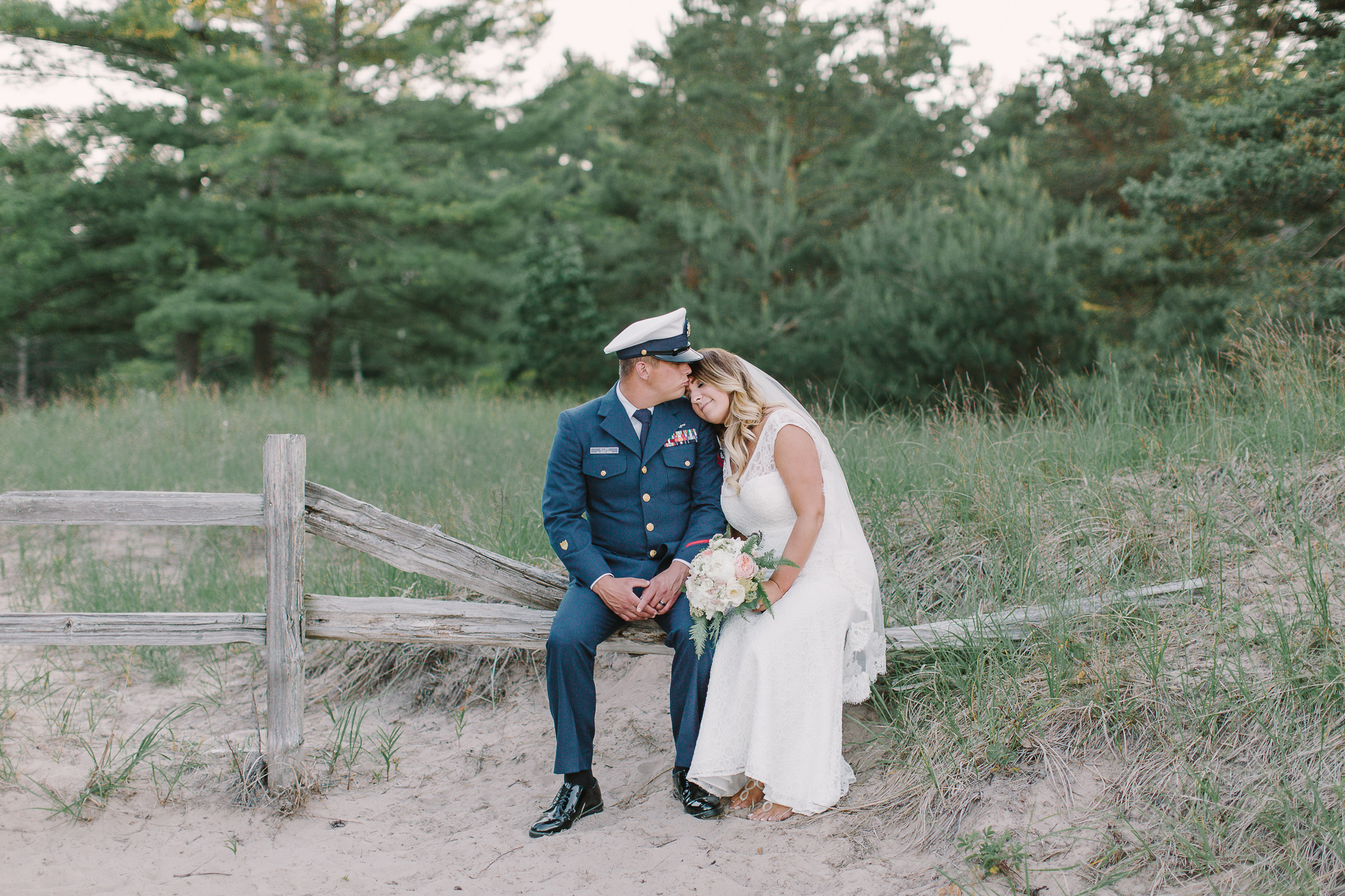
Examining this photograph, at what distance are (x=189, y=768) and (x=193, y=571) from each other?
2.74 meters

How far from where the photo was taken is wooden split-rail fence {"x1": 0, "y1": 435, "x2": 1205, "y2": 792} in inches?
149

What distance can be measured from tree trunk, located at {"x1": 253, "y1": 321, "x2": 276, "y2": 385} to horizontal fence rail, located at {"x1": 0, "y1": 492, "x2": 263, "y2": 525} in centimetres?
Answer: 1793

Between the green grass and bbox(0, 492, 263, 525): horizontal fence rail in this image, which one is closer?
the green grass

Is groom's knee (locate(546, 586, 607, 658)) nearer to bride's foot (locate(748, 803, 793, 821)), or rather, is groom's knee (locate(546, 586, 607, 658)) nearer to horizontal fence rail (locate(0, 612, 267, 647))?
bride's foot (locate(748, 803, 793, 821))

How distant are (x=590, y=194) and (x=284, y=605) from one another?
64.2ft

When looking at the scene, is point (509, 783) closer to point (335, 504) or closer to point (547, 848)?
point (547, 848)

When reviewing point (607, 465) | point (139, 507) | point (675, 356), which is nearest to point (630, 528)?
point (607, 465)

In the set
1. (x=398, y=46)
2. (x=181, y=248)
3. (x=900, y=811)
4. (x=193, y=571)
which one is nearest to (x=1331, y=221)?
(x=900, y=811)

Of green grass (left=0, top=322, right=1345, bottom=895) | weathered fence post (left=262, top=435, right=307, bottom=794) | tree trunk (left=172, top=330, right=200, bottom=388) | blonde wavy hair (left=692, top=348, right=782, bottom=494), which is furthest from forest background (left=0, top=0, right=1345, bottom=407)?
weathered fence post (left=262, top=435, right=307, bottom=794)

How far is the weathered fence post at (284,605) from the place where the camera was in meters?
3.83

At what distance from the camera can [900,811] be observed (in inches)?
141

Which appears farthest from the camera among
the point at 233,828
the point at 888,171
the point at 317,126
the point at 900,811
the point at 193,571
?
the point at 888,171

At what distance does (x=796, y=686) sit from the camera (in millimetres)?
3648

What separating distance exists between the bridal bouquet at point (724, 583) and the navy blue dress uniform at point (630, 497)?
0.66 ft
